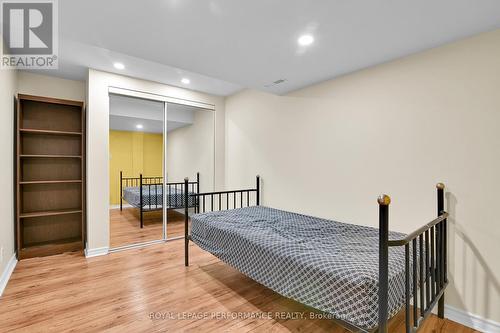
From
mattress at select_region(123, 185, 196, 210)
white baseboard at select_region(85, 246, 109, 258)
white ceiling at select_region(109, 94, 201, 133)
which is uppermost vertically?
white ceiling at select_region(109, 94, 201, 133)

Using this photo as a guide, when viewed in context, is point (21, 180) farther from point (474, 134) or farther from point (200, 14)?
point (474, 134)

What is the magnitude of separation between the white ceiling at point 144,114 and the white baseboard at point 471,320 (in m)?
3.79

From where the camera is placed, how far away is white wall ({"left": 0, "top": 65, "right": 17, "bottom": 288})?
7.27 ft

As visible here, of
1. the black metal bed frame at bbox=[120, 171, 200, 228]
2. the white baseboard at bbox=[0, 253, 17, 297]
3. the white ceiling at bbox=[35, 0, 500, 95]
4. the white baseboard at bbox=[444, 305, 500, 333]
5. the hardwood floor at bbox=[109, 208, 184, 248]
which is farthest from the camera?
the black metal bed frame at bbox=[120, 171, 200, 228]

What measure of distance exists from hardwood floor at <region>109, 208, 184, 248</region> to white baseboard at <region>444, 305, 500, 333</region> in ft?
11.0

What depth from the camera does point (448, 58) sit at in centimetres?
187

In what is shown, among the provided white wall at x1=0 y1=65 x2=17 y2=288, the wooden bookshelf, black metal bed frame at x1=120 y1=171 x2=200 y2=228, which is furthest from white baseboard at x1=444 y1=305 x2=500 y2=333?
the wooden bookshelf

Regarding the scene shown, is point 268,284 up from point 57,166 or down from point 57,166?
down

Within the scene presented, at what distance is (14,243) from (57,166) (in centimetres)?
106

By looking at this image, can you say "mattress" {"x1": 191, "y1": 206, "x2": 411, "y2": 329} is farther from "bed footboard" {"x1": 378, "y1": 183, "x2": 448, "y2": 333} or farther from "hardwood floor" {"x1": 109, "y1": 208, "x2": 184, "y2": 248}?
"hardwood floor" {"x1": 109, "y1": 208, "x2": 184, "y2": 248}

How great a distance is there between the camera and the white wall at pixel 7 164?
222cm

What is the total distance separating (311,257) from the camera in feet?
4.99

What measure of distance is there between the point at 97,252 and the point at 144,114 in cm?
200

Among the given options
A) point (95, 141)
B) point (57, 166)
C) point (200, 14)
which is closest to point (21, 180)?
point (57, 166)
